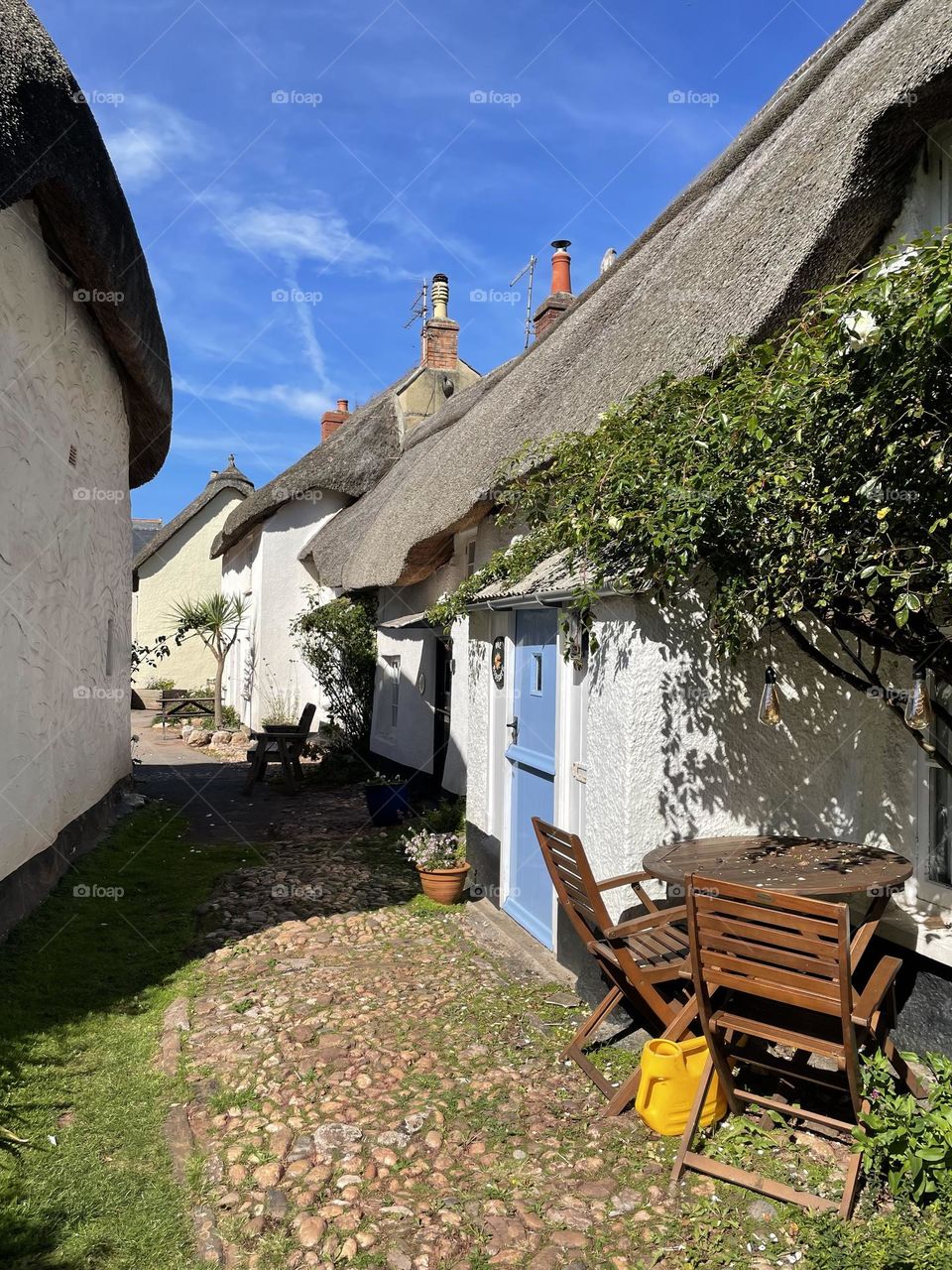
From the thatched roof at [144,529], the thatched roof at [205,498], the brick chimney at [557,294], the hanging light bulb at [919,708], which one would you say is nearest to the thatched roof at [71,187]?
the hanging light bulb at [919,708]

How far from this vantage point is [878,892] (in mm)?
3504

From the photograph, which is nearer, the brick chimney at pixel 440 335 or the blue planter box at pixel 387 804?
the blue planter box at pixel 387 804

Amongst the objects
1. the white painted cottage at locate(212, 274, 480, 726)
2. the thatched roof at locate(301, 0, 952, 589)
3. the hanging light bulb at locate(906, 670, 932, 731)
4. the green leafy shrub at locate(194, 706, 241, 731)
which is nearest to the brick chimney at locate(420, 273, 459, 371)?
the white painted cottage at locate(212, 274, 480, 726)

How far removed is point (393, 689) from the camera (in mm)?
12172

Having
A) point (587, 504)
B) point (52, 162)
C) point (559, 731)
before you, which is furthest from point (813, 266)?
point (52, 162)

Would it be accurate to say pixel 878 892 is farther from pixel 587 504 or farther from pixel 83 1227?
pixel 83 1227

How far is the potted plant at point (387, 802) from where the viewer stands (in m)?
9.63

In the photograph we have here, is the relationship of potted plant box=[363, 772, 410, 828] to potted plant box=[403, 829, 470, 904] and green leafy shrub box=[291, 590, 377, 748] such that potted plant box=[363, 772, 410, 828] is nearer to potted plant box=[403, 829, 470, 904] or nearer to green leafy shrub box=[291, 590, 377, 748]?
potted plant box=[403, 829, 470, 904]

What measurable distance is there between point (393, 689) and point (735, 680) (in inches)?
323

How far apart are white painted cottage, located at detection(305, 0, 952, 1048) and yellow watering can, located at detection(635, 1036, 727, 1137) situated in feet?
3.02

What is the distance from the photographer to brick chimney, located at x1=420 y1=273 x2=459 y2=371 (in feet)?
56.8

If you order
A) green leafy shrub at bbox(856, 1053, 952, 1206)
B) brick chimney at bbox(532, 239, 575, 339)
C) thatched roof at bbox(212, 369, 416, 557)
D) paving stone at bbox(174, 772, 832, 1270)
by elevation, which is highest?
brick chimney at bbox(532, 239, 575, 339)

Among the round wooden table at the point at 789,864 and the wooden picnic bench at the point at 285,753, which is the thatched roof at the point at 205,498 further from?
the round wooden table at the point at 789,864

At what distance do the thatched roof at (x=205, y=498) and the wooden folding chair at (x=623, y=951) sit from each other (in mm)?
22770
